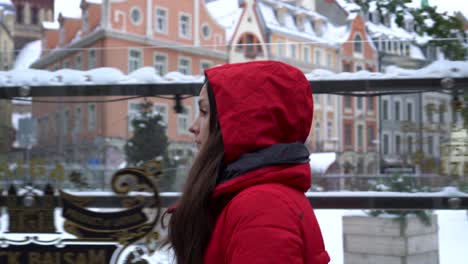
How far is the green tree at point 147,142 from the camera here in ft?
Result: 10.5

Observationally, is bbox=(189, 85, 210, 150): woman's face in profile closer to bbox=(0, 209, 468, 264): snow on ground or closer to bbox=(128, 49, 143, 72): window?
bbox=(0, 209, 468, 264): snow on ground

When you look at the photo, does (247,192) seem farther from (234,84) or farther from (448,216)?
(448,216)

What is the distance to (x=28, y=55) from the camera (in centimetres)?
328

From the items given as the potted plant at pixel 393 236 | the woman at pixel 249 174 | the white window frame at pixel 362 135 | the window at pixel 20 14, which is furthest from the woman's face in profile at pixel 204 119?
the window at pixel 20 14

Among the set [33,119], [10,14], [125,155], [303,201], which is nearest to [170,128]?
[125,155]

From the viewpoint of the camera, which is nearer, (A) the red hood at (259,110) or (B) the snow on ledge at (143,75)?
(A) the red hood at (259,110)

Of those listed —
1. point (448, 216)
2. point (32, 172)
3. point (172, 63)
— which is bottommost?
point (448, 216)

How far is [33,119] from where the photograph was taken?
3.39m

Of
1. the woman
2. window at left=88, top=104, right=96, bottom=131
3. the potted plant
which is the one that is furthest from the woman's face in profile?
window at left=88, top=104, right=96, bottom=131

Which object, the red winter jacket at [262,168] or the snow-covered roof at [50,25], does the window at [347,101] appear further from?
→ the red winter jacket at [262,168]

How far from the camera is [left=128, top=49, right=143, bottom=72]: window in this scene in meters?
3.23

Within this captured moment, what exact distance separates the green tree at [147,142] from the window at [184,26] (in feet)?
1.34

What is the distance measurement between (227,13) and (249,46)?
23 cm

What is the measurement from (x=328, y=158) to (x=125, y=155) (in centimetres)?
109
